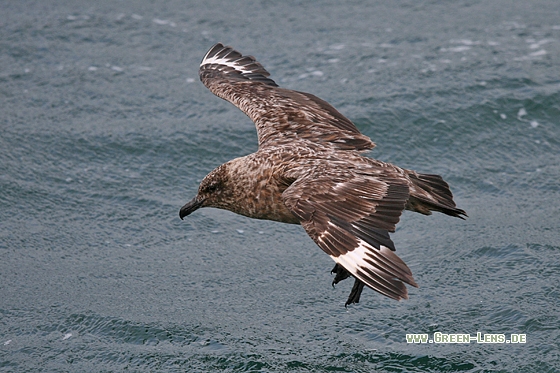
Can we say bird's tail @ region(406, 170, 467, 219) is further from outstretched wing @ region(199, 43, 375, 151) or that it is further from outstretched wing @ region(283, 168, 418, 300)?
outstretched wing @ region(199, 43, 375, 151)

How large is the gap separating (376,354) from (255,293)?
1.23 metres

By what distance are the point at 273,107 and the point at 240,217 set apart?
50.8 inches

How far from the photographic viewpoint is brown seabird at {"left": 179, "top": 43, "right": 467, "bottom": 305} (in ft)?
16.2

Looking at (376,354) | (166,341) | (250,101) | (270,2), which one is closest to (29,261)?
(166,341)

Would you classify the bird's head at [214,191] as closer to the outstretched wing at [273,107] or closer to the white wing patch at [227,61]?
the outstretched wing at [273,107]

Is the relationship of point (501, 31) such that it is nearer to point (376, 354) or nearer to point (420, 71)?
point (420, 71)

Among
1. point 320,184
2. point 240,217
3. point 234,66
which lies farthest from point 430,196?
point 234,66

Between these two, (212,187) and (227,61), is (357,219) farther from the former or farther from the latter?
(227,61)

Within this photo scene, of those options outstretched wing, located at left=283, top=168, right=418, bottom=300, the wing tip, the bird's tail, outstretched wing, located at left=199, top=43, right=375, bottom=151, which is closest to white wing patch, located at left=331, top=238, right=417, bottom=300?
outstretched wing, located at left=283, top=168, right=418, bottom=300

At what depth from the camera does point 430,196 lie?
5.89 meters

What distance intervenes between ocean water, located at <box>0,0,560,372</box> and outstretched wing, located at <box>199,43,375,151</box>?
1.08 meters

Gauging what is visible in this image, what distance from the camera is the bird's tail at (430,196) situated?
5789mm

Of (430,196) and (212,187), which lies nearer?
(430,196)

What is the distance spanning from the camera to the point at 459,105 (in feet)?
30.1
